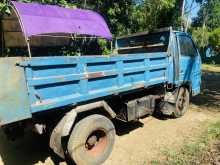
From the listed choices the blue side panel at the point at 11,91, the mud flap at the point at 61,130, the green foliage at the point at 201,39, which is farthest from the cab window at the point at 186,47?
the green foliage at the point at 201,39

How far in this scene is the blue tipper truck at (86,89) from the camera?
391 cm

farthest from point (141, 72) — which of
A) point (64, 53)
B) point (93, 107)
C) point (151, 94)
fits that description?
point (64, 53)

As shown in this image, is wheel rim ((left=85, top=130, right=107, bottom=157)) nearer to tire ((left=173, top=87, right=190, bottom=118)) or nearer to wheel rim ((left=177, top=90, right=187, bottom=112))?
tire ((left=173, top=87, right=190, bottom=118))

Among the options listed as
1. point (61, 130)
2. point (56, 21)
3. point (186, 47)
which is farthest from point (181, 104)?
point (61, 130)

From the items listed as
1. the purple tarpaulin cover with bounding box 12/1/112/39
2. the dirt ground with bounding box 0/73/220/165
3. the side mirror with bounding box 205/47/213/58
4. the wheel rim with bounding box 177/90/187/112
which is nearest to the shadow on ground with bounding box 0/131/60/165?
the dirt ground with bounding box 0/73/220/165

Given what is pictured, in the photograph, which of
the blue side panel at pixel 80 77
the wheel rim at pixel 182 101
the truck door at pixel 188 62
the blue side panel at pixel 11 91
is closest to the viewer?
the blue side panel at pixel 11 91

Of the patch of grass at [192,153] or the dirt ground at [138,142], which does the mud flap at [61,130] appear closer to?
the dirt ground at [138,142]

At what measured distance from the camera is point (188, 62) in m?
7.96

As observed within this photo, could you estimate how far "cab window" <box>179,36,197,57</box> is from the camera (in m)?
7.66

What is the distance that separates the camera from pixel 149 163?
207 inches

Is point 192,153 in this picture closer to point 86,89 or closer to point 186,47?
point 86,89

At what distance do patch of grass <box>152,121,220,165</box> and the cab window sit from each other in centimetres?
233

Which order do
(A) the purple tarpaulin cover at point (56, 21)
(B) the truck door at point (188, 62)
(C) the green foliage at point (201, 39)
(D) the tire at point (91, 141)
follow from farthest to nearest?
(C) the green foliage at point (201, 39), (B) the truck door at point (188, 62), (A) the purple tarpaulin cover at point (56, 21), (D) the tire at point (91, 141)

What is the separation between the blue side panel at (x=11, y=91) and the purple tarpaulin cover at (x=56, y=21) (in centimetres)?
230
